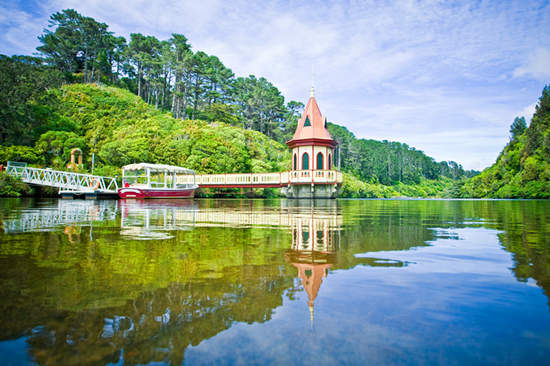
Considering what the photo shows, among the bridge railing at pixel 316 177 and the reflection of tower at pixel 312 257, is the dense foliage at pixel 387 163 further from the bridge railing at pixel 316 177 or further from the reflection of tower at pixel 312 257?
the reflection of tower at pixel 312 257

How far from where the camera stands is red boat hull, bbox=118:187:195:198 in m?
23.1

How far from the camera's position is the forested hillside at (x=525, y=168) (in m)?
36.2

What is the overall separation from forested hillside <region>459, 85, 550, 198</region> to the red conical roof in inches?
966

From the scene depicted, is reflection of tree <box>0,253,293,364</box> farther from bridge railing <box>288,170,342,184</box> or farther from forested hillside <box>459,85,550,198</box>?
forested hillside <box>459,85,550,198</box>

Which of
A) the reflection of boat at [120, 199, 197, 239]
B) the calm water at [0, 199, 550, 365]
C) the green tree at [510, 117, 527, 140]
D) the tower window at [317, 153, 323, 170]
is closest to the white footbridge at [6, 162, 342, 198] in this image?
the tower window at [317, 153, 323, 170]

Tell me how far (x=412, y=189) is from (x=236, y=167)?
220 feet

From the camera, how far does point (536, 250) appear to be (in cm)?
381

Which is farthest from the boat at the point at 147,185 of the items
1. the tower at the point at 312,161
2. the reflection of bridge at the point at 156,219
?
the reflection of bridge at the point at 156,219

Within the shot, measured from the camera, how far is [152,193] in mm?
24391

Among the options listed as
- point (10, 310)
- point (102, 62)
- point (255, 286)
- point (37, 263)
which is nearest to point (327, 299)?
point (255, 286)

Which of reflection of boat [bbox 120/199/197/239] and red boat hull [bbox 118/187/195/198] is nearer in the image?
reflection of boat [bbox 120/199/197/239]

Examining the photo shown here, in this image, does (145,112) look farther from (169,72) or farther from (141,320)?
(141,320)

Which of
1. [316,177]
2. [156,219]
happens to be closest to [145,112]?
[316,177]

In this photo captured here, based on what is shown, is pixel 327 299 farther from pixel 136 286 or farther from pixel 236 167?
pixel 236 167
